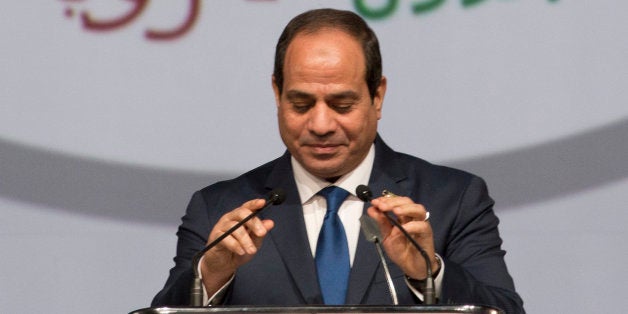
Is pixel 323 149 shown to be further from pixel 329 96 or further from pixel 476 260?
pixel 476 260

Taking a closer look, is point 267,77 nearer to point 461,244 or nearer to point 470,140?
point 470,140

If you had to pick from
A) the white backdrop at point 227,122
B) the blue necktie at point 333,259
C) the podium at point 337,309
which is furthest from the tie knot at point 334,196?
the white backdrop at point 227,122

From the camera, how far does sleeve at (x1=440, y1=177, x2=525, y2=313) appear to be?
257 cm

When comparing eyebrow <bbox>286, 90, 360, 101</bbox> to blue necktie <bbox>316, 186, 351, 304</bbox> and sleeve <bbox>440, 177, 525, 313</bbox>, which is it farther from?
sleeve <bbox>440, 177, 525, 313</bbox>

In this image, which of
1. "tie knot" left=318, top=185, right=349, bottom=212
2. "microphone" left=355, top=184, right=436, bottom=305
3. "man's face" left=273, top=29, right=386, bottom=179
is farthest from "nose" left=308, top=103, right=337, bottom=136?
"microphone" left=355, top=184, right=436, bottom=305

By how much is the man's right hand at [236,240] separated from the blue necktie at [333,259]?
30cm

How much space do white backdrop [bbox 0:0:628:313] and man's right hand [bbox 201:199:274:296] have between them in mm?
1183

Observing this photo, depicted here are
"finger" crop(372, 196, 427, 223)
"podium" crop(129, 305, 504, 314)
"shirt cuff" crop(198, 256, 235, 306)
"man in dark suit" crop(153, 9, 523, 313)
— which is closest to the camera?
"podium" crop(129, 305, 504, 314)

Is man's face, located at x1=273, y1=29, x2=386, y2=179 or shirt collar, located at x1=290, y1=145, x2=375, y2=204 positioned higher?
man's face, located at x1=273, y1=29, x2=386, y2=179

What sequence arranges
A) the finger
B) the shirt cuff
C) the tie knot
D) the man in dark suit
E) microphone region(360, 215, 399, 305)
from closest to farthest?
the finger, microphone region(360, 215, 399, 305), the shirt cuff, the man in dark suit, the tie knot

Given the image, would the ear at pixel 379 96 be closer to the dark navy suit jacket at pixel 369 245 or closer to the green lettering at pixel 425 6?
the dark navy suit jacket at pixel 369 245

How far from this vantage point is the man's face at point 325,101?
281cm

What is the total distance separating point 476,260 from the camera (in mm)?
2795

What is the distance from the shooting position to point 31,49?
12.4ft
